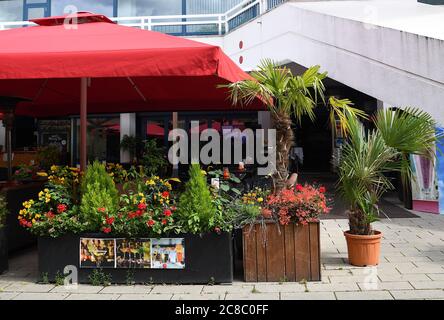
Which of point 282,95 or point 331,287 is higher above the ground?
point 282,95

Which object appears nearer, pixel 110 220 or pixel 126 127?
pixel 110 220

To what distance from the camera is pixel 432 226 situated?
7387 mm

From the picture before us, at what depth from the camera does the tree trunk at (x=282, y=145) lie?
4.50m

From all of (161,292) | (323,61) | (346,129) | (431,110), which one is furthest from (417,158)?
(161,292)

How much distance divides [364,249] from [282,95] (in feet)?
6.96

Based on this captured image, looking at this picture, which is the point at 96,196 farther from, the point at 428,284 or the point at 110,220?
the point at 428,284

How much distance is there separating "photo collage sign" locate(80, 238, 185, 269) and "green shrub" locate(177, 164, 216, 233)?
8.7 inches

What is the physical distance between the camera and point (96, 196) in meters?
4.20

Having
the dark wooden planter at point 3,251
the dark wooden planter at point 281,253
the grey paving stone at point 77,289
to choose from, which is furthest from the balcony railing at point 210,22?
the grey paving stone at point 77,289

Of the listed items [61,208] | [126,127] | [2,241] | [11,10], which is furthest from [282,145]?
[11,10]
